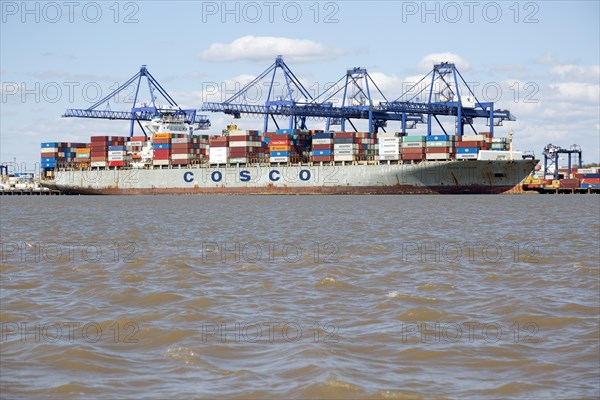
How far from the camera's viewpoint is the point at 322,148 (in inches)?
3359

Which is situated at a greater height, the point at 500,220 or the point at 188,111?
the point at 188,111

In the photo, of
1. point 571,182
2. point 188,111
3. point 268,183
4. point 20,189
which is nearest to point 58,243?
point 268,183

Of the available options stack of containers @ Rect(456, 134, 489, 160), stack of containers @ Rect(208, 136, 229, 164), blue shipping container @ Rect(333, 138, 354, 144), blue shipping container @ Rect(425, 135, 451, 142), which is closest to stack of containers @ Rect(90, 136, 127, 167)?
stack of containers @ Rect(208, 136, 229, 164)

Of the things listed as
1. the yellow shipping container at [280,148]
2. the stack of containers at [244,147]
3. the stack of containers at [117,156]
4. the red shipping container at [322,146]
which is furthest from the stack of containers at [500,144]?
the stack of containers at [117,156]

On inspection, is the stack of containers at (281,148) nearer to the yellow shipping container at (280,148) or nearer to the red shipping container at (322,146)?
the yellow shipping container at (280,148)

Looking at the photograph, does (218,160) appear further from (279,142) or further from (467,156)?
(467,156)

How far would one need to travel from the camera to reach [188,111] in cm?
10425

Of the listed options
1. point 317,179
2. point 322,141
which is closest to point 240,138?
point 322,141

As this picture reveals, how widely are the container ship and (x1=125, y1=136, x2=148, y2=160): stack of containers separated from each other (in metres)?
0.12

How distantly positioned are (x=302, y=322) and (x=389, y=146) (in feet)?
233

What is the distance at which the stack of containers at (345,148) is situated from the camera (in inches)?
3280

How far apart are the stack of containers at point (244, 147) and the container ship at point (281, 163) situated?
112 millimetres

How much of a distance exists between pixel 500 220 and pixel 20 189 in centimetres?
11231

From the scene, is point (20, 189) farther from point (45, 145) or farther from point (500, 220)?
point (500, 220)
